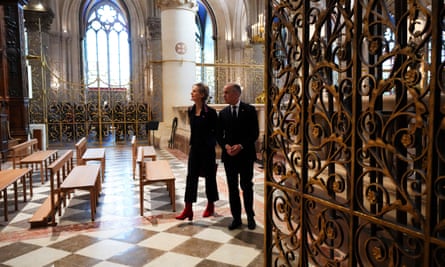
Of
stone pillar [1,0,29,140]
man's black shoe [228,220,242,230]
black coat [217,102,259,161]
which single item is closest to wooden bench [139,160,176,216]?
man's black shoe [228,220,242,230]

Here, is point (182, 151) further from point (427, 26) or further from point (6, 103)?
point (427, 26)

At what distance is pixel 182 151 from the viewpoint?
10312mm

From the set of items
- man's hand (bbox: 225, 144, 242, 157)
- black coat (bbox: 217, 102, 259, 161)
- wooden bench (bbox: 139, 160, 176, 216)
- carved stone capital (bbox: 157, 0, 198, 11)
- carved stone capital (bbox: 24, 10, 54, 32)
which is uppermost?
carved stone capital (bbox: 24, 10, 54, 32)

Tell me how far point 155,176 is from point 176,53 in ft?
24.3

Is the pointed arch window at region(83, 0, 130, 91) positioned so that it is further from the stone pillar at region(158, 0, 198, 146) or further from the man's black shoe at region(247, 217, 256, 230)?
the man's black shoe at region(247, 217, 256, 230)

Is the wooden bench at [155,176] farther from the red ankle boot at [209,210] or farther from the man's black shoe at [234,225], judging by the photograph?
the man's black shoe at [234,225]

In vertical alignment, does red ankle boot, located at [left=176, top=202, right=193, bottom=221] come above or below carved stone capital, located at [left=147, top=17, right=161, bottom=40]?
below

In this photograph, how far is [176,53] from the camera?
11.3m

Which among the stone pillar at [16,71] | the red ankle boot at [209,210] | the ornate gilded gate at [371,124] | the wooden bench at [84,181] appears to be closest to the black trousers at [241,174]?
Answer: the red ankle boot at [209,210]

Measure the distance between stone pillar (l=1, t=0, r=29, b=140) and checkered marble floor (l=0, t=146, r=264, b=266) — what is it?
17.1ft

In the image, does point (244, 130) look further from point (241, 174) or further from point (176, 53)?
point (176, 53)

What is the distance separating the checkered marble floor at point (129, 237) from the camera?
3.15 m

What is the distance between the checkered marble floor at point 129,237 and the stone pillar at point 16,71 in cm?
522

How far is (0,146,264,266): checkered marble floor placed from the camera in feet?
10.3
